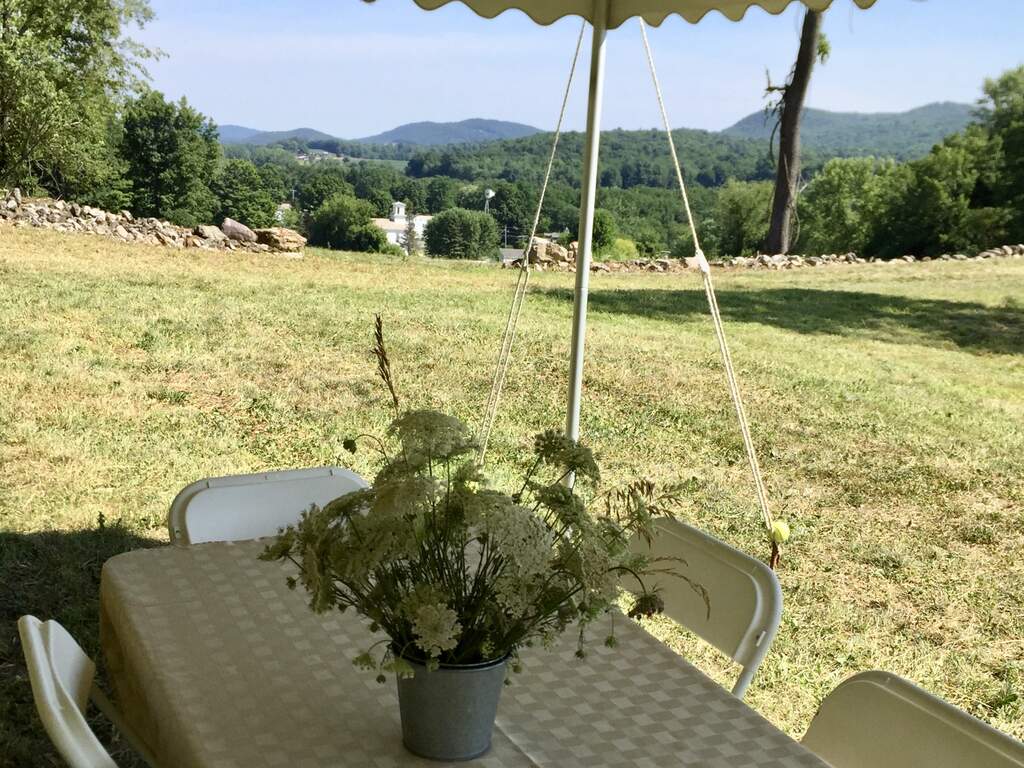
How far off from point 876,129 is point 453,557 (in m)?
69.7

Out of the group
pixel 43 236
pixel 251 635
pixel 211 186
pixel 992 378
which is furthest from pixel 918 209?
pixel 251 635

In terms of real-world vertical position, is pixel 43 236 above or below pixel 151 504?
above

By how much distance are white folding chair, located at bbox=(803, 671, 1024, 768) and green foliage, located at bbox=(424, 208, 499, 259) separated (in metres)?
11.7

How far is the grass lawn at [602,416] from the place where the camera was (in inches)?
133

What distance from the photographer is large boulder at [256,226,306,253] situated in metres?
10.9

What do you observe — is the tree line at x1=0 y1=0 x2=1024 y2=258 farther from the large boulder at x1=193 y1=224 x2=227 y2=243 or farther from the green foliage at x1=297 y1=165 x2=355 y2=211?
the large boulder at x1=193 y1=224 x2=227 y2=243

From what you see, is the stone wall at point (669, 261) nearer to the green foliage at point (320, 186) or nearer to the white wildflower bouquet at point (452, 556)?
the green foliage at point (320, 186)

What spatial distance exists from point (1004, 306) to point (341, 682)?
33.6 feet

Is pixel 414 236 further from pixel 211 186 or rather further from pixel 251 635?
pixel 251 635

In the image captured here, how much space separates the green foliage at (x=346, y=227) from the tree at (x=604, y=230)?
3.48 metres

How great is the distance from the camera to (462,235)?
14.8m

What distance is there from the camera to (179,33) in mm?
77625

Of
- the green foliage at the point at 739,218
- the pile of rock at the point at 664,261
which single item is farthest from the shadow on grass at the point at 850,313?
the green foliage at the point at 739,218

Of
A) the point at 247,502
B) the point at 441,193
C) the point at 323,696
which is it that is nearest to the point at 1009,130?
the point at 441,193
